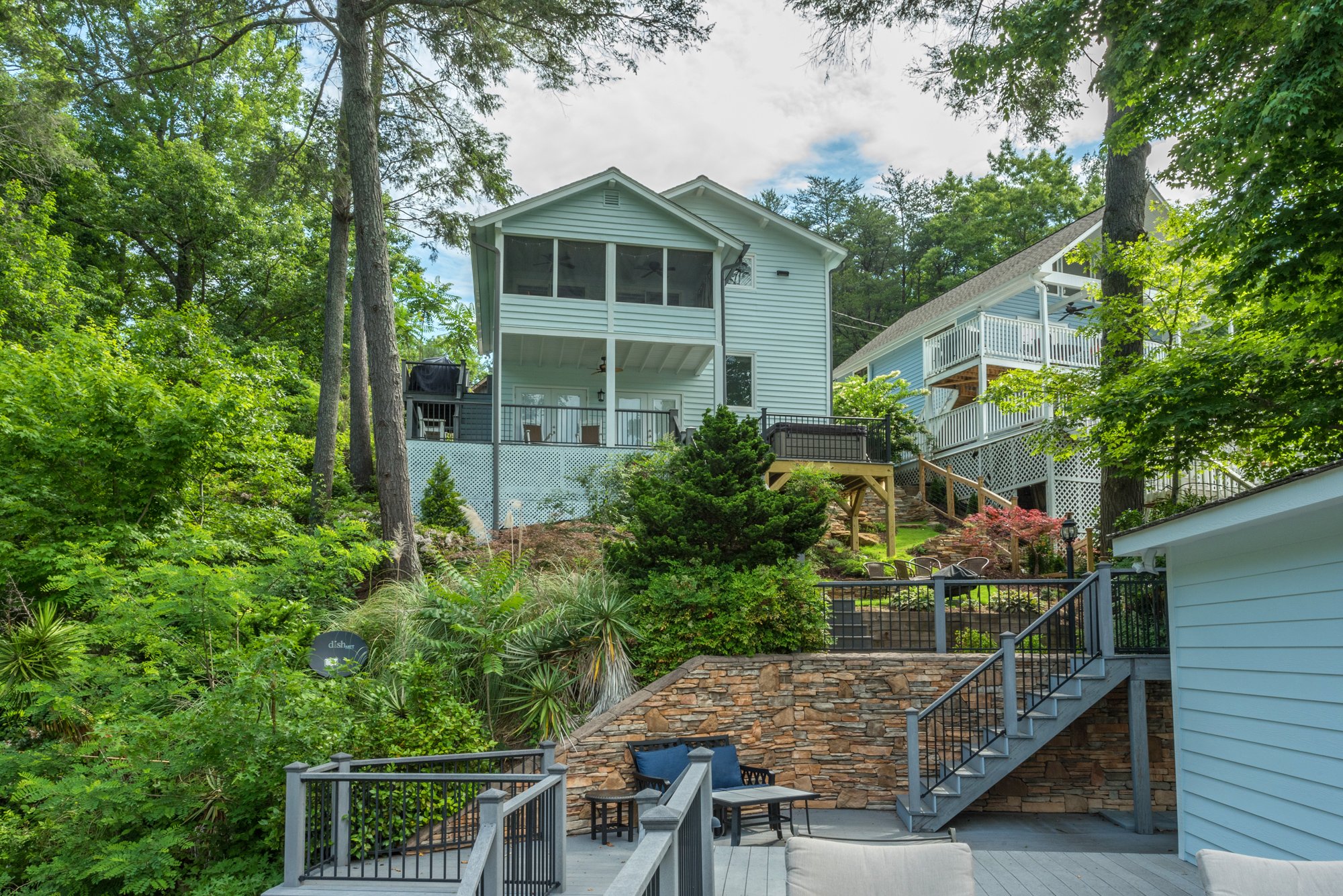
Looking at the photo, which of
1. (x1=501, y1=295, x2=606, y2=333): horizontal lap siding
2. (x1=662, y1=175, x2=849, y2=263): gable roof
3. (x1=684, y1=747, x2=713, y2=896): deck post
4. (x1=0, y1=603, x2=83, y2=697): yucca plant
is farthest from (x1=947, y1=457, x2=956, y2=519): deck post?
(x1=0, y1=603, x2=83, y2=697): yucca plant

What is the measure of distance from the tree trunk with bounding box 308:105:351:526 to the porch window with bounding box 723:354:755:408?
8.97 meters

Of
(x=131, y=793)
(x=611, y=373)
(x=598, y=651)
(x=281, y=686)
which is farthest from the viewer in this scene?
(x=611, y=373)

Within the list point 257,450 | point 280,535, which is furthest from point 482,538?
point 280,535

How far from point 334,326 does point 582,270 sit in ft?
17.5

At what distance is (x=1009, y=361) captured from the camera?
22.0m

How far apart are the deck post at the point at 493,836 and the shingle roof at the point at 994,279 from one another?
62.7 ft

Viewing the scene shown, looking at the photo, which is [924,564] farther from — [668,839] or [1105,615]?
[668,839]

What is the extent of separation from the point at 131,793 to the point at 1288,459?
41.4ft

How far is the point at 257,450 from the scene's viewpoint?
41.5ft

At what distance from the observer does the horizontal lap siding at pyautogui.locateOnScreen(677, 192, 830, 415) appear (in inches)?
869

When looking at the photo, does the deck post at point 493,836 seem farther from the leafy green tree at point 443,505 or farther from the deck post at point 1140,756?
the leafy green tree at point 443,505

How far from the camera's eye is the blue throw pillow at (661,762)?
8.76m

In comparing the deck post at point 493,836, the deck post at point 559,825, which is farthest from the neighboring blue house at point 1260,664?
the deck post at point 493,836

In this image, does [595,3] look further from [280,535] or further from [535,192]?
[280,535]
